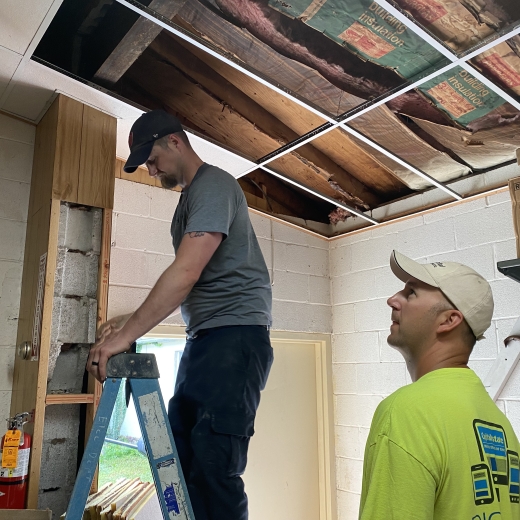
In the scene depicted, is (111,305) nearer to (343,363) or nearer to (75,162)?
(75,162)

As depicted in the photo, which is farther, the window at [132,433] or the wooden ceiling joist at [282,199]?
the wooden ceiling joist at [282,199]

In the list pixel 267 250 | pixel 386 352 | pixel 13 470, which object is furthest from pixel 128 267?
pixel 386 352

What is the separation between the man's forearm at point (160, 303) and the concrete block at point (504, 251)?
1862mm

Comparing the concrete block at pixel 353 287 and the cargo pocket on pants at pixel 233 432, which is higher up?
the concrete block at pixel 353 287

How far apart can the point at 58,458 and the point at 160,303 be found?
2.91 ft

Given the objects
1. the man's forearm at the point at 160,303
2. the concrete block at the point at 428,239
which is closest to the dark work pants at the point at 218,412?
the man's forearm at the point at 160,303

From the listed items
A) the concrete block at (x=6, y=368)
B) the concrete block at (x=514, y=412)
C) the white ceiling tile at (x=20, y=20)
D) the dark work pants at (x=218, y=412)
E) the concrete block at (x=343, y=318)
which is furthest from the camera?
the concrete block at (x=343, y=318)

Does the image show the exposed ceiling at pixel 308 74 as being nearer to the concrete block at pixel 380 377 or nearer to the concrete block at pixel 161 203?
the concrete block at pixel 161 203

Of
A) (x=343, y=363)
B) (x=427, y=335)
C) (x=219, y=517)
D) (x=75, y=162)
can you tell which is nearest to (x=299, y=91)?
(x=75, y=162)

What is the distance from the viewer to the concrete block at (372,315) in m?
3.15

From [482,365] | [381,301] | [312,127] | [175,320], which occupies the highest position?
[312,127]

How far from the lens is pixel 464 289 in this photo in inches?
48.5

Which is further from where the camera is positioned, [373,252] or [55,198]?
[373,252]

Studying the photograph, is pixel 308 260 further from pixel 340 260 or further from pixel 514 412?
pixel 514 412
